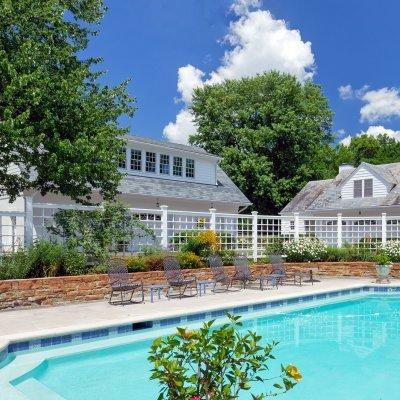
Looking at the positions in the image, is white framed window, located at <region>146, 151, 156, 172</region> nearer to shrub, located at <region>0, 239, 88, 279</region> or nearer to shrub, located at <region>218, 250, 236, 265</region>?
shrub, located at <region>218, 250, 236, 265</region>

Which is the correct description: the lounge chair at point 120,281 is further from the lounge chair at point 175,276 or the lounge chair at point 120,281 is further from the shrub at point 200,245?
the shrub at point 200,245

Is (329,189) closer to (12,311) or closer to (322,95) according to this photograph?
(322,95)

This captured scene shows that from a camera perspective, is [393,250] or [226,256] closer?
[226,256]

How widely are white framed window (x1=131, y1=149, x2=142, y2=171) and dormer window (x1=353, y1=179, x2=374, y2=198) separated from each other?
1616 centimetres

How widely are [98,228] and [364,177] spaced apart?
2442cm

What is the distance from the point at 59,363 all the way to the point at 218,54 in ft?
107

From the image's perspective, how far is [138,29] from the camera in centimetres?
2069

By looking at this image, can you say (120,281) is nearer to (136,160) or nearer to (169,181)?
(136,160)

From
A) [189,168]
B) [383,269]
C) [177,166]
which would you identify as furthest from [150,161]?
[383,269]

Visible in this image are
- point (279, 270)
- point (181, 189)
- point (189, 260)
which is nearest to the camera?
point (189, 260)

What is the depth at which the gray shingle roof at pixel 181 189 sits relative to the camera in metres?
23.8

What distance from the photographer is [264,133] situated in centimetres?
4162

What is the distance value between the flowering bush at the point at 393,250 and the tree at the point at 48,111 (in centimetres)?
1083

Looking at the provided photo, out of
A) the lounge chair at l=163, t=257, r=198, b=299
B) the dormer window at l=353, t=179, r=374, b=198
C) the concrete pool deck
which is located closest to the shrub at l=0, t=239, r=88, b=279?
the concrete pool deck
